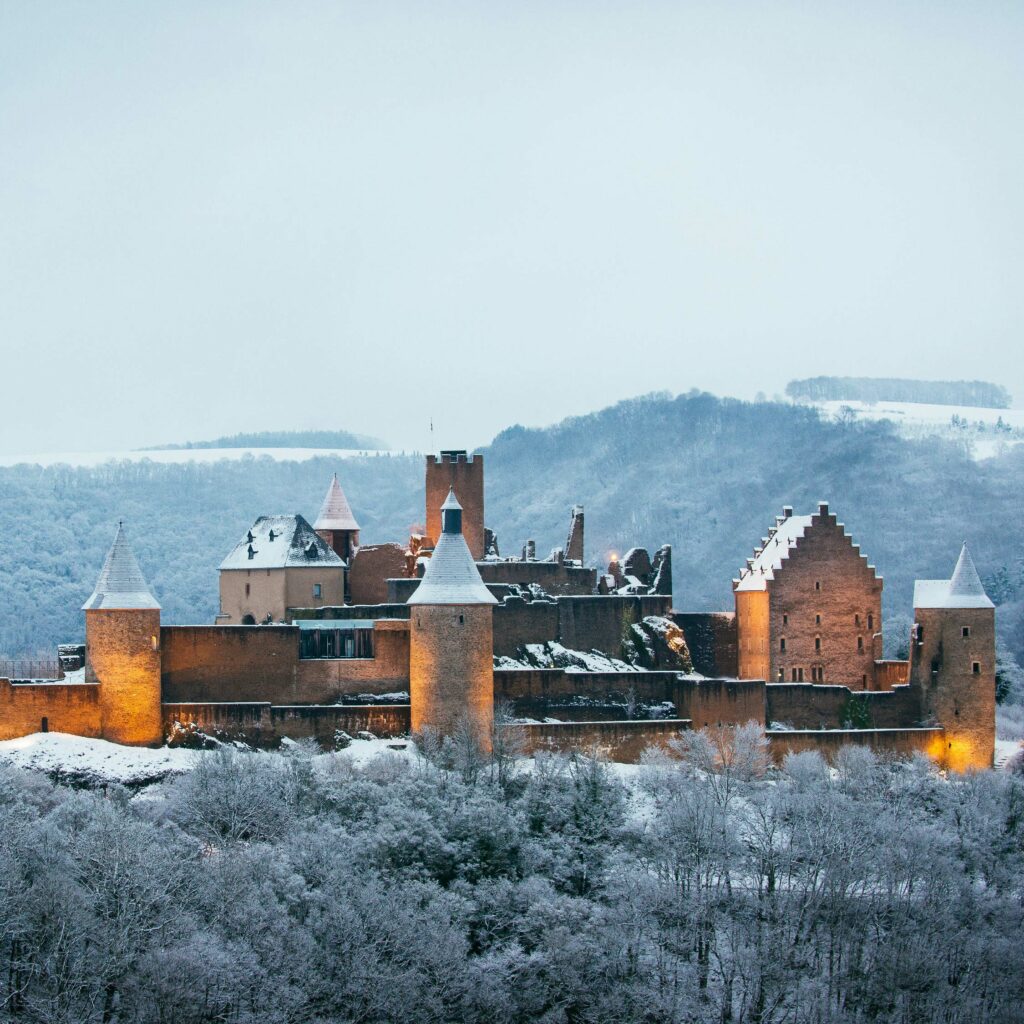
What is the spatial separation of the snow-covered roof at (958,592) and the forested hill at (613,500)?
109ft

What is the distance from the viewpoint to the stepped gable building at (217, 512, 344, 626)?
65.4 metres

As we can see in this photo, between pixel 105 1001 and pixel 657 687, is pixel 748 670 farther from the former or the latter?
pixel 105 1001

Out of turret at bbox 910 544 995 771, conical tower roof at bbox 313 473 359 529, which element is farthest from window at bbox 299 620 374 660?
turret at bbox 910 544 995 771

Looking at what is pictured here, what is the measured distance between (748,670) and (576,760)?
9024 mm

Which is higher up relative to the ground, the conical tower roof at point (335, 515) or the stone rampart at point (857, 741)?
the conical tower roof at point (335, 515)

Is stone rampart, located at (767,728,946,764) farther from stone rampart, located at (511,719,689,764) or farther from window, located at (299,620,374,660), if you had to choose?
window, located at (299,620,374,660)

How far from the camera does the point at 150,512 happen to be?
11631 cm

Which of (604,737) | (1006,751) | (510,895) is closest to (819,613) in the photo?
(1006,751)

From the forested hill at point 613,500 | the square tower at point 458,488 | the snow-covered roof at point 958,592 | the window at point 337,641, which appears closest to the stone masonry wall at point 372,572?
the square tower at point 458,488

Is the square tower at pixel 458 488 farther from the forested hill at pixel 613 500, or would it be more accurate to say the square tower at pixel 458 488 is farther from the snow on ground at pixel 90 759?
the forested hill at pixel 613 500

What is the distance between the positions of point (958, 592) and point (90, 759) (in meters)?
21.9

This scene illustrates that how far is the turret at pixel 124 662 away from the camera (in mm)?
58156

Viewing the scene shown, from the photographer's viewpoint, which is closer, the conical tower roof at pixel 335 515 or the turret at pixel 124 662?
the turret at pixel 124 662

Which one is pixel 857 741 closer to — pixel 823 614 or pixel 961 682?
pixel 961 682
